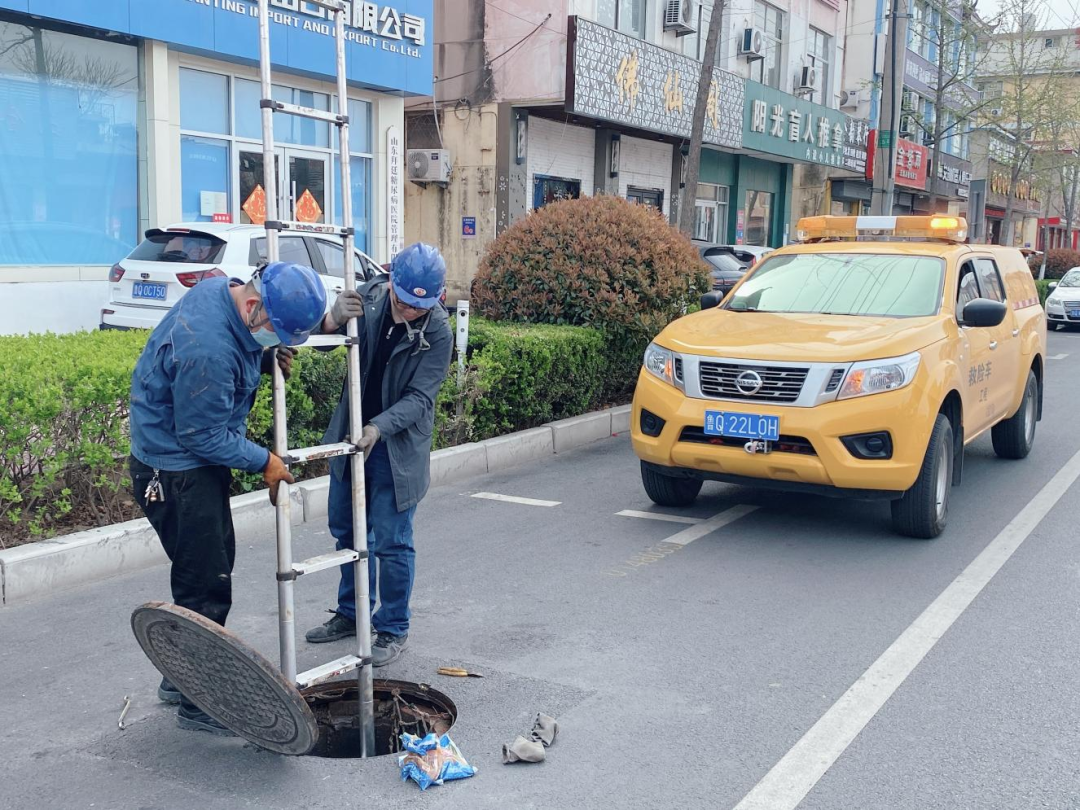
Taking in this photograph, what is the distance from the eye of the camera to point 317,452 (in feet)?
12.2

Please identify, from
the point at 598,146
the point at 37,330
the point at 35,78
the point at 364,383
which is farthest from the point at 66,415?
the point at 598,146

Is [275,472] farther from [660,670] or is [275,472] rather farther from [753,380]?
[753,380]

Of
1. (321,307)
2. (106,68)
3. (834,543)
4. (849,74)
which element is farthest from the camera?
(849,74)

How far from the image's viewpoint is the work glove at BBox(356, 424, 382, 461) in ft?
13.0

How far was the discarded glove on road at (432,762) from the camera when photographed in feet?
11.5

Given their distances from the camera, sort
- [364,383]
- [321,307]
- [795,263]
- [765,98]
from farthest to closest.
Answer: [765,98] → [795,263] → [364,383] → [321,307]

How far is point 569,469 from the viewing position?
8625mm

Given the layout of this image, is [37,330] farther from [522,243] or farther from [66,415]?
[66,415]

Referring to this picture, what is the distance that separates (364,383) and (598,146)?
61.6 ft

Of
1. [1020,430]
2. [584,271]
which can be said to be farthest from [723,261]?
[1020,430]

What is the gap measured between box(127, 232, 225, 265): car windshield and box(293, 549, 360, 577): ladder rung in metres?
7.44

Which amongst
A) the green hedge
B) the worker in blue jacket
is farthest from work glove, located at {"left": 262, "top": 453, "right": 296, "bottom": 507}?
the green hedge

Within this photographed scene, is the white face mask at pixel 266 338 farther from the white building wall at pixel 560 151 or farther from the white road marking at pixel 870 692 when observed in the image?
the white building wall at pixel 560 151

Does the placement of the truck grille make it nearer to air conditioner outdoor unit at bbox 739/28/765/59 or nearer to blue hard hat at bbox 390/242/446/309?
blue hard hat at bbox 390/242/446/309
